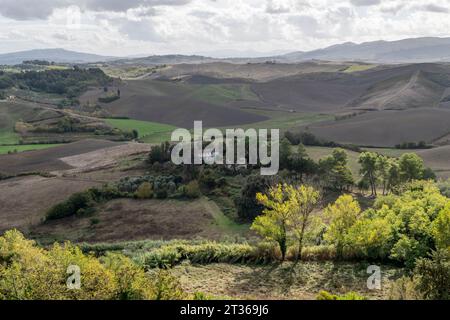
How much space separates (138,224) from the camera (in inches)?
1839

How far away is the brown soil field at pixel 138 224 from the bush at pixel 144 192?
924 millimetres

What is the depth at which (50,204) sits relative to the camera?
53562 mm

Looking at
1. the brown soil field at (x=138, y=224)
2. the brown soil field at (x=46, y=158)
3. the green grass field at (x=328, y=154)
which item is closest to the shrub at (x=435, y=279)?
the brown soil field at (x=138, y=224)

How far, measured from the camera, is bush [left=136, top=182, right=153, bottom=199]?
178 feet

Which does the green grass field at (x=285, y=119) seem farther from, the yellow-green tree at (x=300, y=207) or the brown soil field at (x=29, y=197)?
the yellow-green tree at (x=300, y=207)

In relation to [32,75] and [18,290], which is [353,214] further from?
[32,75]

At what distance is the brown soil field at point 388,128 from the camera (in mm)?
86125

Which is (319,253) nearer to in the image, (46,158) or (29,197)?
(29,197)

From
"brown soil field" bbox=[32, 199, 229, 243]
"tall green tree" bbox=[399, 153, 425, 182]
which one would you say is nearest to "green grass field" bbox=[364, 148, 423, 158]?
"tall green tree" bbox=[399, 153, 425, 182]

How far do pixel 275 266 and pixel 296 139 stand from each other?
57.1 meters

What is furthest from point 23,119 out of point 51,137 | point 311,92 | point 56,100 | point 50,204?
point 311,92

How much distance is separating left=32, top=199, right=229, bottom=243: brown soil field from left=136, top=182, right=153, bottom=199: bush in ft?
3.03

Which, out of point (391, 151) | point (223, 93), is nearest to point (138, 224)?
point (391, 151)

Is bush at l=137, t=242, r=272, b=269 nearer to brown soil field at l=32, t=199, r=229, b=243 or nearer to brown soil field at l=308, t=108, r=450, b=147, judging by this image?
brown soil field at l=32, t=199, r=229, b=243
